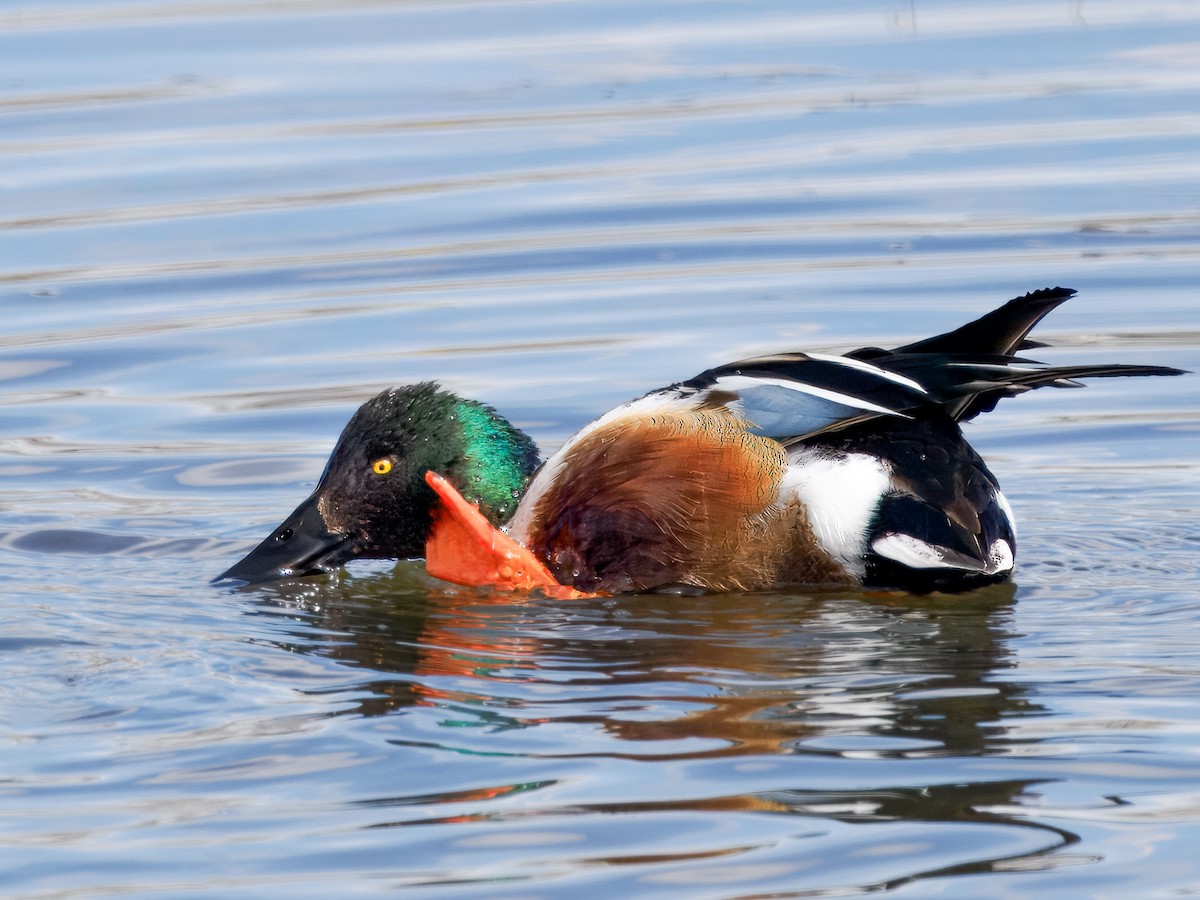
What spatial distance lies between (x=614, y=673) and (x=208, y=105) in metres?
8.30

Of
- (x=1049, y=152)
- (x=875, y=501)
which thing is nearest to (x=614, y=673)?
(x=875, y=501)

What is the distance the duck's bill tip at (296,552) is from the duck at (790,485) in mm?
25

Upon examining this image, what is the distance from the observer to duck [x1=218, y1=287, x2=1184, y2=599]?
5.95 m

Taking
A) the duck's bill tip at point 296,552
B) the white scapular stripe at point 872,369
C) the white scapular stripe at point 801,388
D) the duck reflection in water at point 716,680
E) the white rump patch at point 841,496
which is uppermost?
the white scapular stripe at point 872,369

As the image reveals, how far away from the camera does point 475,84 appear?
43.3 feet

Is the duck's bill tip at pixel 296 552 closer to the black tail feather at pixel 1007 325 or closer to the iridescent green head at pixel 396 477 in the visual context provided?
the iridescent green head at pixel 396 477

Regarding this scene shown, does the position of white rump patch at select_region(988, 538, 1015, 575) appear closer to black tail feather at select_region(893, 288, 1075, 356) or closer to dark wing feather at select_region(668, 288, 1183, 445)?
dark wing feather at select_region(668, 288, 1183, 445)

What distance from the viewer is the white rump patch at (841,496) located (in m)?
5.95

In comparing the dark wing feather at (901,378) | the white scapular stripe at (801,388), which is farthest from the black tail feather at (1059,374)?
the white scapular stripe at (801,388)

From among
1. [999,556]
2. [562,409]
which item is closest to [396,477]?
[999,556]

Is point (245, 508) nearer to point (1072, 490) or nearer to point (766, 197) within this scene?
point (1072, 490)

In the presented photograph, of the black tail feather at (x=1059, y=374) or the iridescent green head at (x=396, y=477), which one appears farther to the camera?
the iridescent green head at (x=396, y=477)

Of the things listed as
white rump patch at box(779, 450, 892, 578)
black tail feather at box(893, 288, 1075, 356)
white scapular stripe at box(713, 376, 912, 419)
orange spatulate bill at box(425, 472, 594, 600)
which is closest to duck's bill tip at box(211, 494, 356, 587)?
orange spatulate bill at box(425, 472, 594, 600)

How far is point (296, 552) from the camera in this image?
6727 mm
